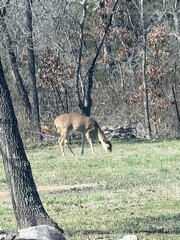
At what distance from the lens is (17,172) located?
35.4 feet

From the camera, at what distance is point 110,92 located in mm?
36938

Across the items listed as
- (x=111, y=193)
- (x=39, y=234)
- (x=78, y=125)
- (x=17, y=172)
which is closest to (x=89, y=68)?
(x=78, y=125)

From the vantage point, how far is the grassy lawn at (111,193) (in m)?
12.0

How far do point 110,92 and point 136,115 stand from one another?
1807 mm

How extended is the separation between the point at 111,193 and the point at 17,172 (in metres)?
5.64

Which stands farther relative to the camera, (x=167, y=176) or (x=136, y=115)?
(x=136, y=115)

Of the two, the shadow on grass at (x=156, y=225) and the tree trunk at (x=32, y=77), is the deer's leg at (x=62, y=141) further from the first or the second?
the shadow on grass at (x=156, y=225)

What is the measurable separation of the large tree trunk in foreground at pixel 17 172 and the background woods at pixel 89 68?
1947 cm

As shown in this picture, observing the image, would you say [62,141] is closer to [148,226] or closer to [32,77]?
[32,77]

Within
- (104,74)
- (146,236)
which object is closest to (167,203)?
(146,236)

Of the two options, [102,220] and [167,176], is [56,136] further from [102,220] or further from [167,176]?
[102,220]

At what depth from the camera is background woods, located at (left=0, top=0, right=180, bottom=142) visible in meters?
33.0

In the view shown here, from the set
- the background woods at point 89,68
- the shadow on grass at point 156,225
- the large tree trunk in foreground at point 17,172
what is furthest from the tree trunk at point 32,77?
the large tree trunk in foreground at point 17,172

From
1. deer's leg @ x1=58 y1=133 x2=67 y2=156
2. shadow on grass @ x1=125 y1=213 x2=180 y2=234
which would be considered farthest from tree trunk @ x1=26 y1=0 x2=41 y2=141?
shadow on grass @ x1=125 y1=213 x2=180 y2=234
